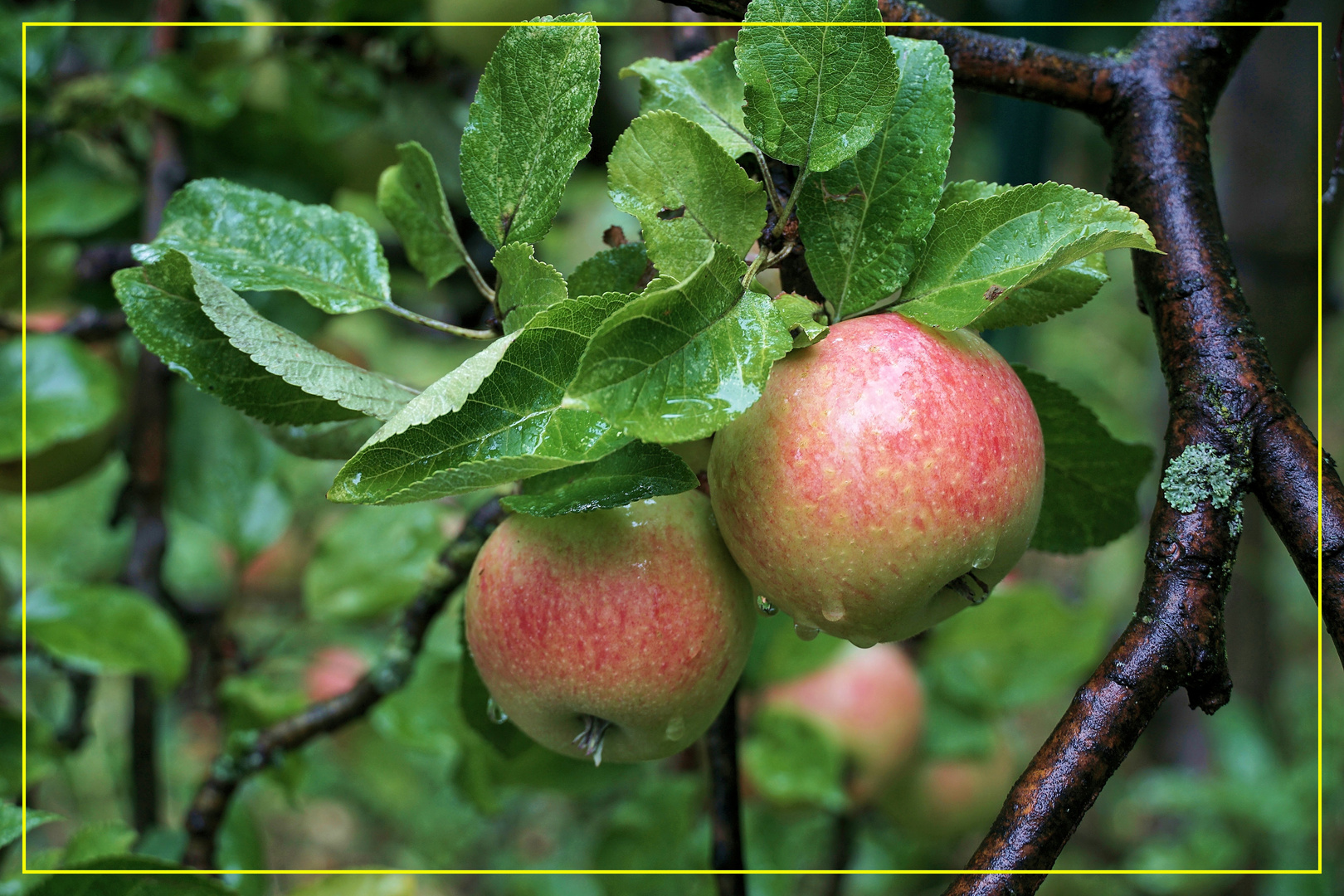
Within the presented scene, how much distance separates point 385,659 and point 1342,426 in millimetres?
3289

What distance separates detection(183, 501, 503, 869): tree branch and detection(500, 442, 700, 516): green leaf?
0.24 metres

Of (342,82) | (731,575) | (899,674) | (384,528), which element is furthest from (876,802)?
(342,82)

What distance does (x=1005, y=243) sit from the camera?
37 centimetres

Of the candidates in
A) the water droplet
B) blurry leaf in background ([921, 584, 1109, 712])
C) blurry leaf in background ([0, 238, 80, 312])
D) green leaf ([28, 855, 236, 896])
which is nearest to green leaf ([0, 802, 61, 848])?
green leaf ([28, 855, 236, 896])

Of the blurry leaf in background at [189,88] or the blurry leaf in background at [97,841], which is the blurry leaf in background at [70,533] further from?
the blurry leaf in background at [97,841]


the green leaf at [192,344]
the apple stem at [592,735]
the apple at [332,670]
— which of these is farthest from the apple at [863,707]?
the green leaf at [192,344]

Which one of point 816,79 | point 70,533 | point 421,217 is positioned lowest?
point 70,533

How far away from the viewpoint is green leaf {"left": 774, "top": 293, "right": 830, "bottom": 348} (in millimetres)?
367

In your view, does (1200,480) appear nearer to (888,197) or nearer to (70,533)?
(888,197)

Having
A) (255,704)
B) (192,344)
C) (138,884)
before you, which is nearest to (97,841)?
(138,884)

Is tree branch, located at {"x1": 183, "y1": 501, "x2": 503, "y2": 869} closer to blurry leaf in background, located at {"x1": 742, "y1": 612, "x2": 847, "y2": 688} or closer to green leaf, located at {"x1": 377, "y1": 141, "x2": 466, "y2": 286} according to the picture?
green leaf, located at {"x1": 377, "y1": 141, "x2": 466, "y2": 286}

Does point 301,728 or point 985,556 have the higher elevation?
point 985,556

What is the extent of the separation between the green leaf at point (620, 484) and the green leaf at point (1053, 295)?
13 centimetres

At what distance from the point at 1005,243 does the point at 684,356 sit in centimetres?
13
